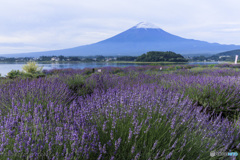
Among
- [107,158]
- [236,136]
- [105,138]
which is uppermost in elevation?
[105,138]

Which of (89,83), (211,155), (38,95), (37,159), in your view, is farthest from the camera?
(89,83)

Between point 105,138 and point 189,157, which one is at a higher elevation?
point 105,138

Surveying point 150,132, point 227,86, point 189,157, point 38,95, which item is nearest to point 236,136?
point 189,157

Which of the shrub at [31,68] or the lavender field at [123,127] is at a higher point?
the shrub at [31,68]

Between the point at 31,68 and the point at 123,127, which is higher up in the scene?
the point at 31,68

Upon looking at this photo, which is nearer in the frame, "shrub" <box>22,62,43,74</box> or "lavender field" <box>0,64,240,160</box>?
"lavender field" <box>0,64,240,160</box>

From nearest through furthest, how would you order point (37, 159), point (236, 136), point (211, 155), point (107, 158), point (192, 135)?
point (37, 159) < point (107, 158) < point (211, 155) < point (192, 135) < point (236, 136)

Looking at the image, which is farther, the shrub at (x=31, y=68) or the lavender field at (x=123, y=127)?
the shrub at (x=31, y=68)

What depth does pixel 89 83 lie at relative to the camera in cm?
531

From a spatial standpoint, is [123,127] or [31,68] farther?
[31,68]

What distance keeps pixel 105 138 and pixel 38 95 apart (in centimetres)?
197

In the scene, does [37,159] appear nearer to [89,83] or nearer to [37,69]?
[89,83]

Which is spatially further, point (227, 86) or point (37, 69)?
point (37, 69)

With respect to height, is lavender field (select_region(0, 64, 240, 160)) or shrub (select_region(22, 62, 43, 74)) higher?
shrub (select_region(22, 62, 43, 74))
